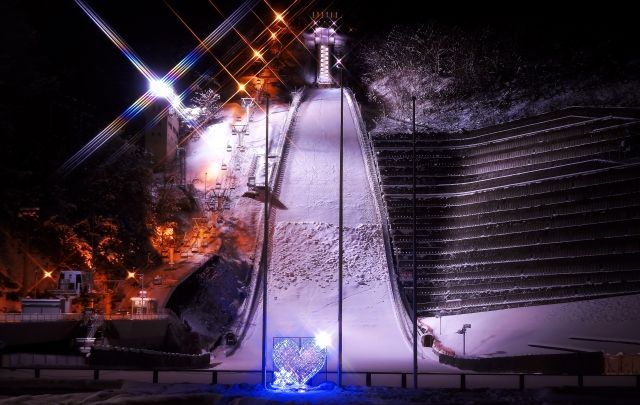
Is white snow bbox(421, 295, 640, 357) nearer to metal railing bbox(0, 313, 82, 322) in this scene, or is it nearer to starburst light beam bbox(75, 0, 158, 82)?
metal railing bbox(0, 313, 82, 322)

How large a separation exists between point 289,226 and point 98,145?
1139 centimetres

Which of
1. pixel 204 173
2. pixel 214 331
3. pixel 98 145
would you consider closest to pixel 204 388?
pixel 214 331

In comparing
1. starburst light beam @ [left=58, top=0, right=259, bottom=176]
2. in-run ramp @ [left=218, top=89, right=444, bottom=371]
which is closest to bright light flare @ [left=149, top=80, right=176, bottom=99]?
starburst light beam @ [left=58, top=0, right=259, bottom=176]

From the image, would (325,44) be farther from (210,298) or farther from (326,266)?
(210,298)

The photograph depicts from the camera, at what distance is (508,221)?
34.0 metres

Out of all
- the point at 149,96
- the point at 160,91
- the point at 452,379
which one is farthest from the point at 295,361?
the point at 160,91

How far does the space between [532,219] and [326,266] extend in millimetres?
10759

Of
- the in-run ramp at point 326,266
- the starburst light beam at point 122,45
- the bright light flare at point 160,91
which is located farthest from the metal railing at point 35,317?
the starburst light beam at point 122,45

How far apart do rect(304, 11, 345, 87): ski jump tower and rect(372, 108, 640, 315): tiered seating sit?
2974 centimetres

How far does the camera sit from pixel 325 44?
232 feet

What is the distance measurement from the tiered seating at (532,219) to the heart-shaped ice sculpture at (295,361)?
1557 cm

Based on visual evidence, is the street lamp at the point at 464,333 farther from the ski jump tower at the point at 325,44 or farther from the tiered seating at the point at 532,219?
the ski jump tower at the point at 325,44

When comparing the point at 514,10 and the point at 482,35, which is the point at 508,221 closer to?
the point at 482,35

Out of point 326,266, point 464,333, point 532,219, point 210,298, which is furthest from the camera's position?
point 326,266
